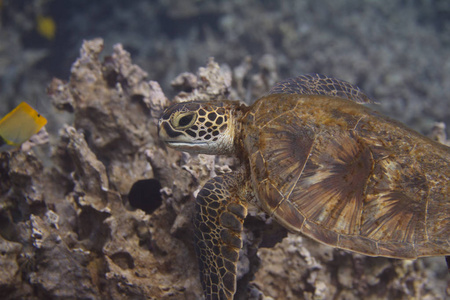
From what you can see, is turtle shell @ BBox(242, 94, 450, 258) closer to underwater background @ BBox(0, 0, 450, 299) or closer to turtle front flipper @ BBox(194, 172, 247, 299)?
turtle front flipper @ BBox(194, 172, 247, 299)

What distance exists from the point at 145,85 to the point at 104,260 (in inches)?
72.7

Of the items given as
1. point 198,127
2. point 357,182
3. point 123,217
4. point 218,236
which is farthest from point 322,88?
point 123,217

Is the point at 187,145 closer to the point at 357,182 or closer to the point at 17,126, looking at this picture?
the point at 357,182

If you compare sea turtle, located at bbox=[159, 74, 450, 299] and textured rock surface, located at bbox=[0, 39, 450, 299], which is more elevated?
sea turtle, located at bbox=[159, 74, 450, 299]

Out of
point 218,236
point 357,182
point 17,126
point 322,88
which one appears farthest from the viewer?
point 322,88

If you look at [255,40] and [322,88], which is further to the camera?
[255,40]

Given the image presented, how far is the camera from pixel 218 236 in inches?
68.6

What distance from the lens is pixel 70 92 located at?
286 cm

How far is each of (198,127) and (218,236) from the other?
874mm

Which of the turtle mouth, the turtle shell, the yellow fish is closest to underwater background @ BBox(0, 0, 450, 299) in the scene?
the turtle mouth

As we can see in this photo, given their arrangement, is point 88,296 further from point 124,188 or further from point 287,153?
point 287,153

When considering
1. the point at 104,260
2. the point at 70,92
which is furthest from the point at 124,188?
the point at 70,92

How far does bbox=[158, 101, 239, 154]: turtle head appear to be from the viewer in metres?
2.05

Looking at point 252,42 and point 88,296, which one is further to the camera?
point 252,42
